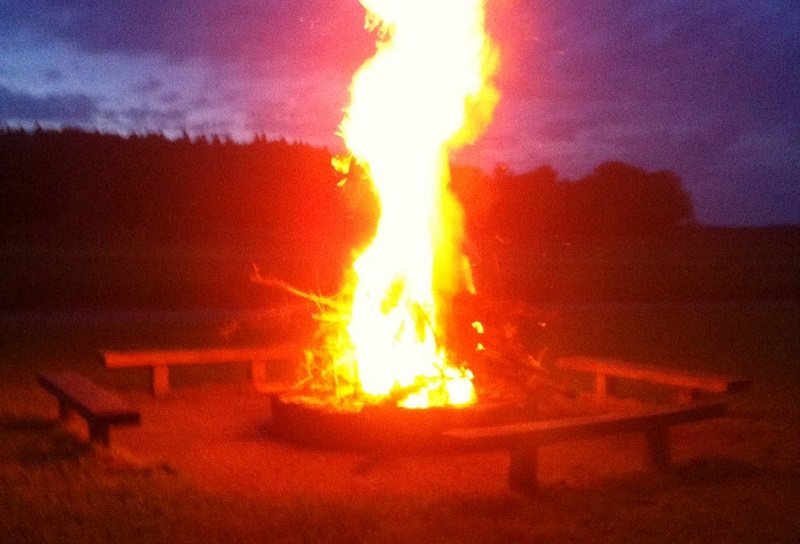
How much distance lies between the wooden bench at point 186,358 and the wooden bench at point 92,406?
108 centimetres

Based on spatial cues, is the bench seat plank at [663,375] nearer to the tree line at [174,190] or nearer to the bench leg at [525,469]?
the bench leg at [525,469]

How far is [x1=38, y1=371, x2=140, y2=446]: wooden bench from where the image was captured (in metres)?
6.32

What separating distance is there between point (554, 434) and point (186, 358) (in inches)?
187

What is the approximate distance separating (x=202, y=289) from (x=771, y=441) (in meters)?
15.0

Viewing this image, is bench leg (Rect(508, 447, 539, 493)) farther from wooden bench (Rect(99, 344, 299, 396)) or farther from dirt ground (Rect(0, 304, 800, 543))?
wooden bench (Rect(99, 344, 299, 396))

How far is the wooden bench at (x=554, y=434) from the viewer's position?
5.78 meters

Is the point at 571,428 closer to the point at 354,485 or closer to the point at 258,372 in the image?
the point at 354,485

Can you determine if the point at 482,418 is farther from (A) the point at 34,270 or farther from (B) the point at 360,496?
(A) the point at 34,270

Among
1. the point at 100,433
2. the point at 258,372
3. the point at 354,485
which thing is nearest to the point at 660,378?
the point at 354,485

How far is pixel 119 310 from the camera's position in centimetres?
1705

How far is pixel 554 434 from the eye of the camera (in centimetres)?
594

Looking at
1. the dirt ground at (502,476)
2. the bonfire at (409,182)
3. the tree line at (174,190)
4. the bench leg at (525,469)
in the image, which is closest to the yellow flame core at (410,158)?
the bonfire at (409,182)

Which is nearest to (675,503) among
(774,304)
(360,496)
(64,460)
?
(360,496)

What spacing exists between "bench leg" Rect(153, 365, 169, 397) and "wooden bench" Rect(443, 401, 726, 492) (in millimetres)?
4556
